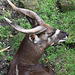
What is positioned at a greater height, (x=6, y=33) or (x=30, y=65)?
(x=6, y=33)

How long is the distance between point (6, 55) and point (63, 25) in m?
3.58

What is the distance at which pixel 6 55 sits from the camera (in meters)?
4.86

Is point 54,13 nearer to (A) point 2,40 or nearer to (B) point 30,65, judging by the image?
(A) point 2,40

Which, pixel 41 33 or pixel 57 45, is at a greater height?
pixel 41 33

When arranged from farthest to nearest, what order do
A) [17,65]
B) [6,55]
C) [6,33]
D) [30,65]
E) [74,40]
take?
1. [74,40]
2. [6,33]
3. [6,55]
4. [30,65]
5. [17,65]

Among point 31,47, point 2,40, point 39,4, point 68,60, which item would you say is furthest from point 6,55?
point 39,4

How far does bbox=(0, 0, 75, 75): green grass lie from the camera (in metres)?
5.13

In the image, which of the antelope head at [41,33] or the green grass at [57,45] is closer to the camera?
the antelope head at [41,33]

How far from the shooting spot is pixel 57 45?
584 cm

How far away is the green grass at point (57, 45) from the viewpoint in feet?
16.8

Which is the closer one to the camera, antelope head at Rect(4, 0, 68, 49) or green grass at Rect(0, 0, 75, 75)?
antelope head at Rect(4, 0, 68, 49)

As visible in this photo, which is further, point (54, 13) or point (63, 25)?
point (54, 13)

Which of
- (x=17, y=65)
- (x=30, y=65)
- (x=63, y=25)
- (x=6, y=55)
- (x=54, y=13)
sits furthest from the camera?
(x=54, y=13)

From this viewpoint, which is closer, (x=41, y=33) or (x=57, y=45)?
(x=41, y=33)
